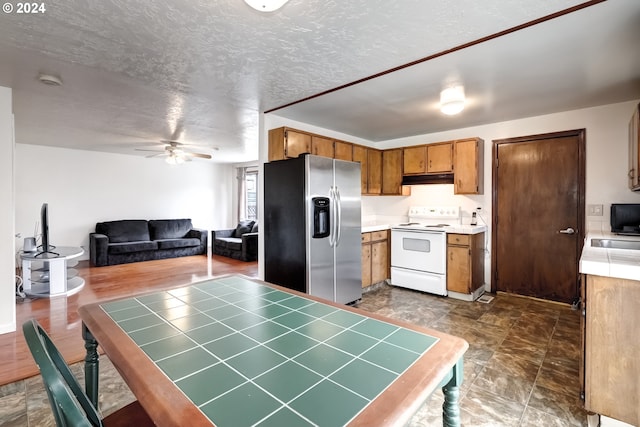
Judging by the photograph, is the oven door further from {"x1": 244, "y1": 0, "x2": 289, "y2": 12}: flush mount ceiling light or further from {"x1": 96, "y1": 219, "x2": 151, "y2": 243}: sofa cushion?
{"x1": 96, "y1": 219, "x2": 151, "y2": 243}: sofa cushion

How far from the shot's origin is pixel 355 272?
3.83 meters

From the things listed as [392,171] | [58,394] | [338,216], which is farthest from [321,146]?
[58,394]

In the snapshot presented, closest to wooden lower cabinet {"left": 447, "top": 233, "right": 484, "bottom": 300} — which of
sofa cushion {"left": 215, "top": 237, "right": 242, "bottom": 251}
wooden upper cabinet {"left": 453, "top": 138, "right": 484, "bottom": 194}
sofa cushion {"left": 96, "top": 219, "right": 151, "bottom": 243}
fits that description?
wooden upper cabinet {"left": 453, "top": 138, "right": 484, "bottom": 194}

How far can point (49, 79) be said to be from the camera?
2701 mm

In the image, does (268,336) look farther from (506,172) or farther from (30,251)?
(30,251)

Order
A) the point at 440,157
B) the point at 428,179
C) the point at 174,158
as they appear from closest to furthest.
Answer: the point at 440,157 < the point at 428,179 < the point at 174,158

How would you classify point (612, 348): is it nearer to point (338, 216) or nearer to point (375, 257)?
point (338, 216)

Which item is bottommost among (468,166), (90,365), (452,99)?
(90,365)

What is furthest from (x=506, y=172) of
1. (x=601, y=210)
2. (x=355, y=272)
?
(x=355, y=272)

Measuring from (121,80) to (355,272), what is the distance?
10.5 ft

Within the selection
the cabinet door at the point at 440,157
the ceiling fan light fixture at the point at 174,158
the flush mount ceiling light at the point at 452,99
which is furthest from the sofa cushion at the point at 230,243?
the flush mount ceiling light at the point at 452,99

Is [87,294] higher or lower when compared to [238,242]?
lower

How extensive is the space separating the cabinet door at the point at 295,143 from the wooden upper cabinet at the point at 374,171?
1367 millimetres

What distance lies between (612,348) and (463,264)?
7.51 feet
